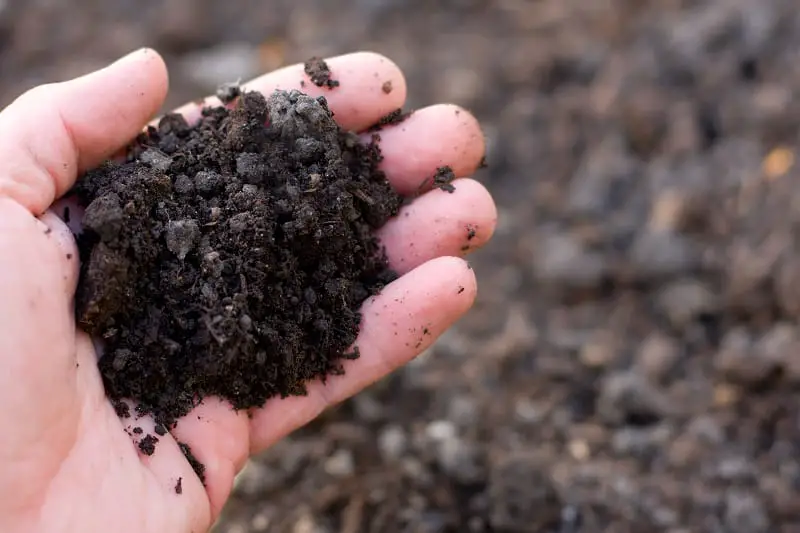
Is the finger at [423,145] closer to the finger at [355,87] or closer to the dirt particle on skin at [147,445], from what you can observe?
the finger at [355,87]

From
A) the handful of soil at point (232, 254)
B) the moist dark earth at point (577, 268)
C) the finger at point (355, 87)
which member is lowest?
the moist dark earth at point (577, 268)

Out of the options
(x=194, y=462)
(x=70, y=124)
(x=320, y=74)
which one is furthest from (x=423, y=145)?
(x=194, y=462)

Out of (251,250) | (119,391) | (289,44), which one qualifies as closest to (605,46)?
(289,44)

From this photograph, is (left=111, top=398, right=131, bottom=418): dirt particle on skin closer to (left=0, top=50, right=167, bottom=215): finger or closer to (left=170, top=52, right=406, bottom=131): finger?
(left=0, top=50, right=167, bottom=215): finger

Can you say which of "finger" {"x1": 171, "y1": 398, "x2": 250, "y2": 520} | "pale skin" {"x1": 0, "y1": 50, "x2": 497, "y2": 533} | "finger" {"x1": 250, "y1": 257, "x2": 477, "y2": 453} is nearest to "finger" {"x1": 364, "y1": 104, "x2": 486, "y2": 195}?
"pale skin" {"x1": 0, "y1": 50, "x2": 497, "y2": 533}

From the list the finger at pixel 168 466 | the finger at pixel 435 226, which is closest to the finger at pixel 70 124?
the finger at pixel 168 466

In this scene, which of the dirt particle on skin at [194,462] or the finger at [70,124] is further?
the dirt particle on skin at [194,462]
